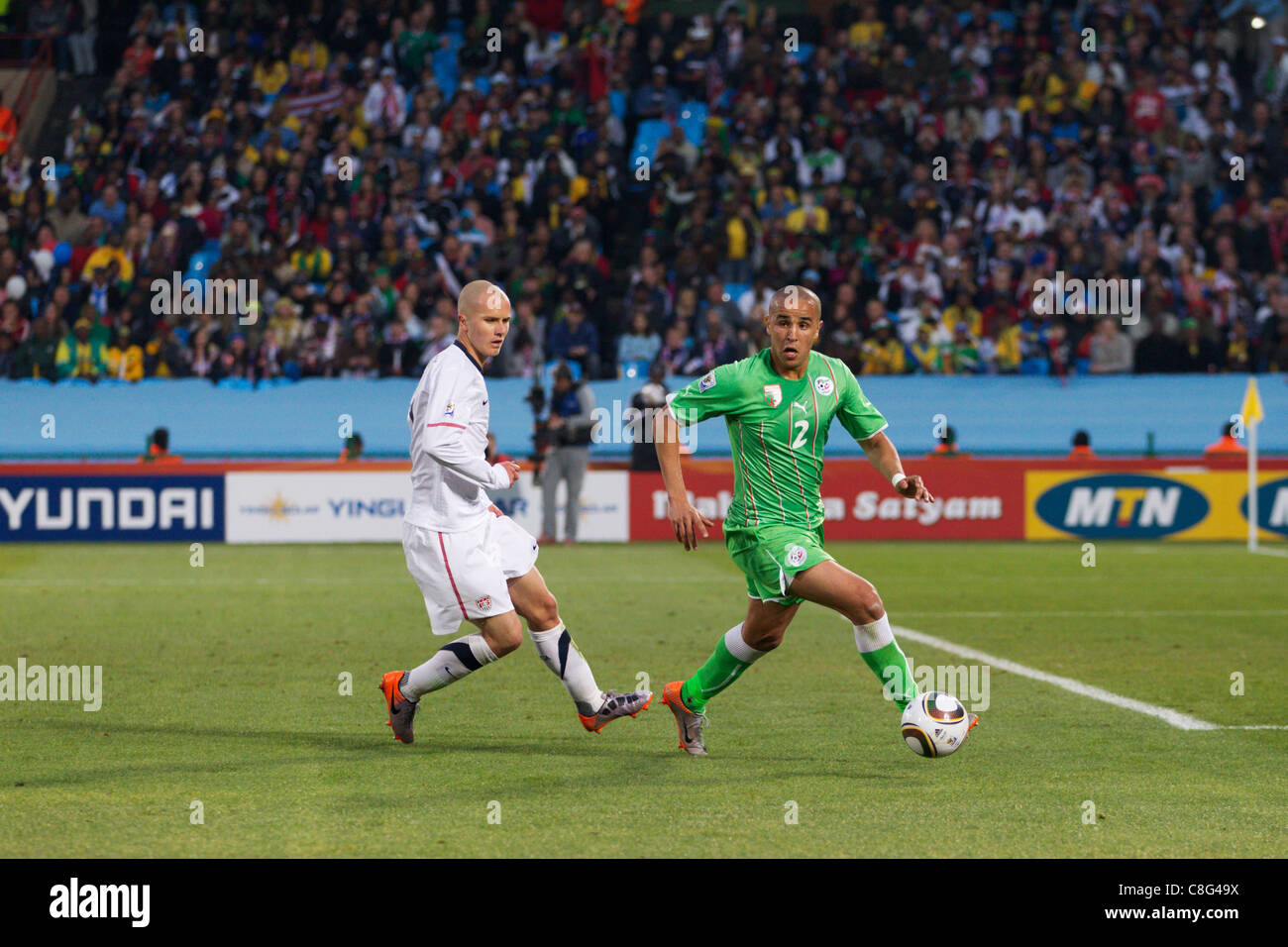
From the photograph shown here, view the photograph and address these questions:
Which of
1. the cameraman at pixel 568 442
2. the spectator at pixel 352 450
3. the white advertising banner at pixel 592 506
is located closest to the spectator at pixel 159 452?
the spectator at pixel 352 450

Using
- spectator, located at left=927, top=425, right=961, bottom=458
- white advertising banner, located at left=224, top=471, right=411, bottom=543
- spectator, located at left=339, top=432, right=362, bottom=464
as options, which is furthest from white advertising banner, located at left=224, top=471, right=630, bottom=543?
spectator, located at left=927, top=425, right=961, bottom=458

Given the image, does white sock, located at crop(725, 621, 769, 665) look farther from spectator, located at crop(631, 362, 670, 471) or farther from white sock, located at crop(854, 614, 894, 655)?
spectator, located at crop(631, 362, 670, 471)

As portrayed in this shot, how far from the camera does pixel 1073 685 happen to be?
9438mm

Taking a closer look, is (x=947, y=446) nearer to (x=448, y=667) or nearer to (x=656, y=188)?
(x=656, y=188)

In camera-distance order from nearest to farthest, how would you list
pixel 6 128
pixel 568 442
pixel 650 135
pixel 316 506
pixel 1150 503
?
pixel 568 442, pixel 316 506, pixel 1150 503, pixel 650 135, pixel 6 128

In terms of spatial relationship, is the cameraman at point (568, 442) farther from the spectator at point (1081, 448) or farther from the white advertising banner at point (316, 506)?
the spectator at point (1081, 448)

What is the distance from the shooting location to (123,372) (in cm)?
2189

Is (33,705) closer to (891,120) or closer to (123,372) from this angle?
(123,372)

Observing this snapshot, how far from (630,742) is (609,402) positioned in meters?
13.8

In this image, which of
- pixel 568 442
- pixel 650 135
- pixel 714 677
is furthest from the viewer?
pixel 650 135

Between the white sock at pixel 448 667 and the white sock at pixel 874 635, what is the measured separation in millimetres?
1650

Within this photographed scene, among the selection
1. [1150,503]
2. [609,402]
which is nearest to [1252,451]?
[1150,503]

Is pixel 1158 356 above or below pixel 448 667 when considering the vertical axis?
above

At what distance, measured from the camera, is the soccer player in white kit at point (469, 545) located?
7.12 m
